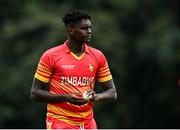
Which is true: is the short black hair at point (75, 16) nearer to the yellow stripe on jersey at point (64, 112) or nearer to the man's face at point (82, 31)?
the man's face at point (82, 31)

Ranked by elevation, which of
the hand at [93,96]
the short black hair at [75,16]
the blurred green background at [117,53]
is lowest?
the blurred green background at [117,53]

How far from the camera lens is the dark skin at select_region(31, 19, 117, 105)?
34.0 ft

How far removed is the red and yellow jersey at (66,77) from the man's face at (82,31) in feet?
0.69

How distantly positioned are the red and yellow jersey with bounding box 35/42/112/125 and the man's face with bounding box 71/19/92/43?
8.2 inches

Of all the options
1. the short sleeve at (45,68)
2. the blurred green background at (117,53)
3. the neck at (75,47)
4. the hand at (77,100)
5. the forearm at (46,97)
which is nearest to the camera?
the hand at (77,100)

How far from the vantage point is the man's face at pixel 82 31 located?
10625 mm

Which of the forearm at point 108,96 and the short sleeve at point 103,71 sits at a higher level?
the short sleeve at point 103,71

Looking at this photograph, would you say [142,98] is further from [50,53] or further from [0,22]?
[50,53]

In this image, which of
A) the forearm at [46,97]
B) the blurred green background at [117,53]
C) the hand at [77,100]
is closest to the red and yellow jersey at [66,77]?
the forearm at [46,97]

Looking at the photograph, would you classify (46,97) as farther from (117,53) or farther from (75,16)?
(117,53)

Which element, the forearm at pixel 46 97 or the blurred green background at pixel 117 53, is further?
the blurred green background at pixel 117 53

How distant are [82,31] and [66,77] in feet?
1.78

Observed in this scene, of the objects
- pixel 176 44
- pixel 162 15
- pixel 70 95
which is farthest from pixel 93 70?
pixel 162 15

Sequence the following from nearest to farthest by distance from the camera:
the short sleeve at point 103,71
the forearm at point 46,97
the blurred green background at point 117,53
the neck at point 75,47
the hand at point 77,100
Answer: the hand at point 77,100, the forearm at point 46,97, the neck at point 75,47, the short sleeve at point 103,71, the blurred green background at point 117,53
